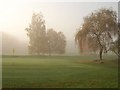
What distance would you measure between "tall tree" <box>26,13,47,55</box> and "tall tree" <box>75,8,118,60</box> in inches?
24.7

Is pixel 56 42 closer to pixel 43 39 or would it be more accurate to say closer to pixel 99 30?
pixel 43 39

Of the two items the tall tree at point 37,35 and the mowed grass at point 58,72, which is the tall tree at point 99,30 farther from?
the tall tree at point 37,35

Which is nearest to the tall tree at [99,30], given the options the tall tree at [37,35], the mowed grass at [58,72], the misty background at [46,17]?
the misty background at [46,17]

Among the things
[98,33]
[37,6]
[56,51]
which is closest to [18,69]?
[56,51]

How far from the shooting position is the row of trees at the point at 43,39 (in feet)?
18.5

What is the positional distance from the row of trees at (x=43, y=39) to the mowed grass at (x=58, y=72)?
0.13 metres

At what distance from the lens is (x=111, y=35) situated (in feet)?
18.1

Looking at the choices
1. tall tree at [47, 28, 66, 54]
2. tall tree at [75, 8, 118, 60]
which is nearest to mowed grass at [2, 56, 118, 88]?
tall tree at [47, 28, 66, 54]

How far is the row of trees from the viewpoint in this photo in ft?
18.5

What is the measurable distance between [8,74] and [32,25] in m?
0.99

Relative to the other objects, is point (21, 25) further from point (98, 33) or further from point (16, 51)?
point (98, 33)

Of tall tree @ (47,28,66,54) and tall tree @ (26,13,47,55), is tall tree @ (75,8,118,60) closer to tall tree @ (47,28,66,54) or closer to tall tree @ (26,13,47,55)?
tall tree @ (47,28,66,54)

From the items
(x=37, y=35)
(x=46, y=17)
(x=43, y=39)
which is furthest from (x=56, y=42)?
(x=46, y=17)

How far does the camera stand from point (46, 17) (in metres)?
5.62
